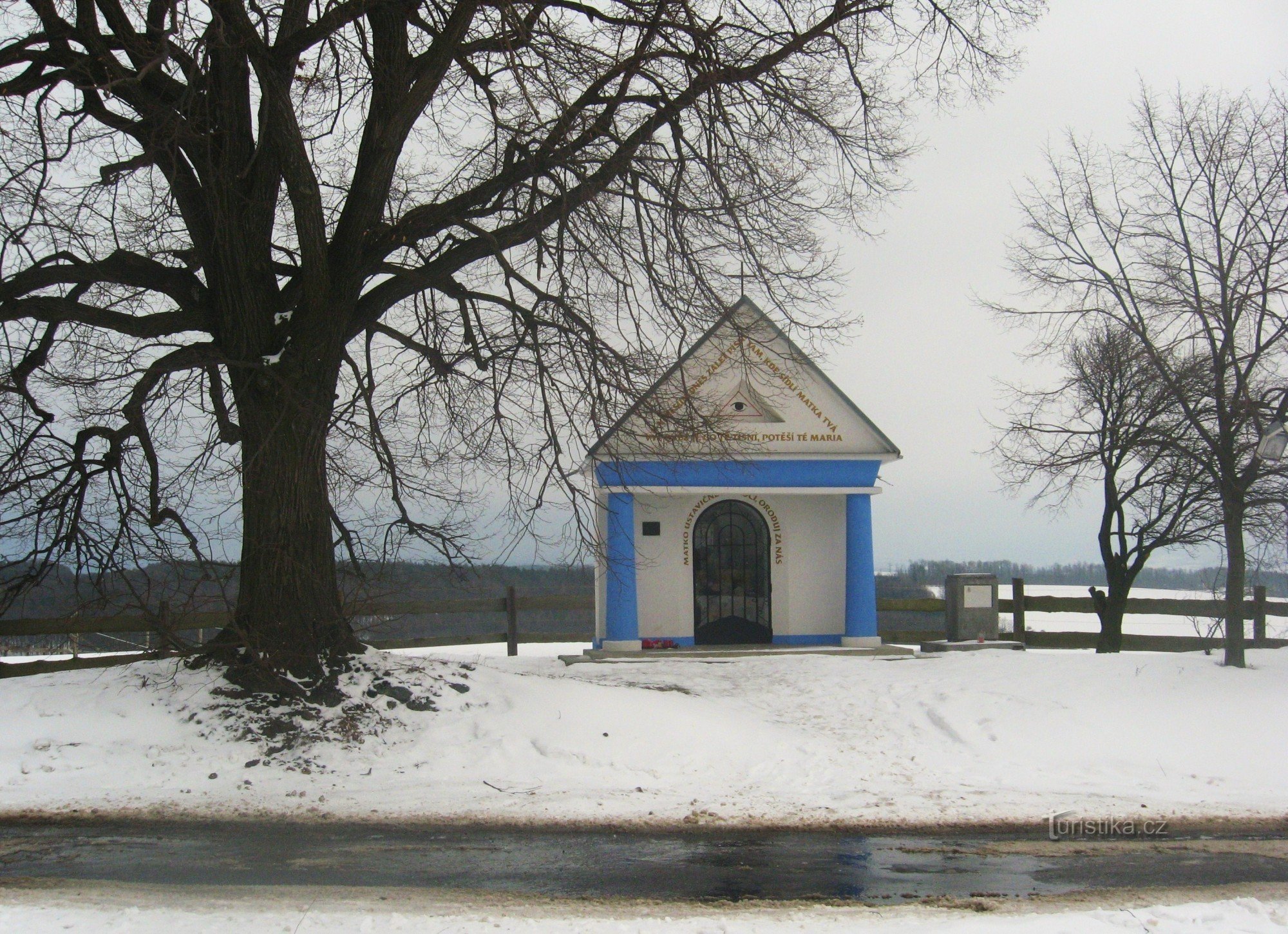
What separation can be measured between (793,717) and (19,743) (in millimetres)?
7431

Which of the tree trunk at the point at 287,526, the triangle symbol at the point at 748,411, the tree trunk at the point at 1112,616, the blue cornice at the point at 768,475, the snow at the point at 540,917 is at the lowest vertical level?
the snow at the point at 540,917

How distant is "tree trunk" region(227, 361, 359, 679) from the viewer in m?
10.2

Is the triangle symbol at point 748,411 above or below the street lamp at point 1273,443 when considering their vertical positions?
above

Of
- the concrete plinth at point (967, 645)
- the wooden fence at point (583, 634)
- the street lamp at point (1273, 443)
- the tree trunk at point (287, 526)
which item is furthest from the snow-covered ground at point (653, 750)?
the concrete plinth at point (967, 645)

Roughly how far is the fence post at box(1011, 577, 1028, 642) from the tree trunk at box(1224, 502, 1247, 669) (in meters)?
5.49

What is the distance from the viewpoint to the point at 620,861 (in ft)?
22.6

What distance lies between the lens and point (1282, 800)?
8.79 meters

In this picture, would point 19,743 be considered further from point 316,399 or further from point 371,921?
point 371,921

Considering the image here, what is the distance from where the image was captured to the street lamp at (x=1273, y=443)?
473 inches

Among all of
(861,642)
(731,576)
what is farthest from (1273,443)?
(731,576)

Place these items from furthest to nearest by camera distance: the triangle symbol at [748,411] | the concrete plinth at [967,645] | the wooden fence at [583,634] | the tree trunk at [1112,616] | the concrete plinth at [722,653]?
the triangle symbol at [748,411]
the tree trunk at [1112,616]
the concrete plinth at [967,645]
the concrete plinth at [722,653]
the wooden fence at [583,634]

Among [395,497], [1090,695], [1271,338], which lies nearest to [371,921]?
[395,497]

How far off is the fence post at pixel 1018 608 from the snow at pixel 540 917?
42.2 feet

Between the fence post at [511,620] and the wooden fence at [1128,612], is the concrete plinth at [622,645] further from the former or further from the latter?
the wooden fence at [1128,612]
